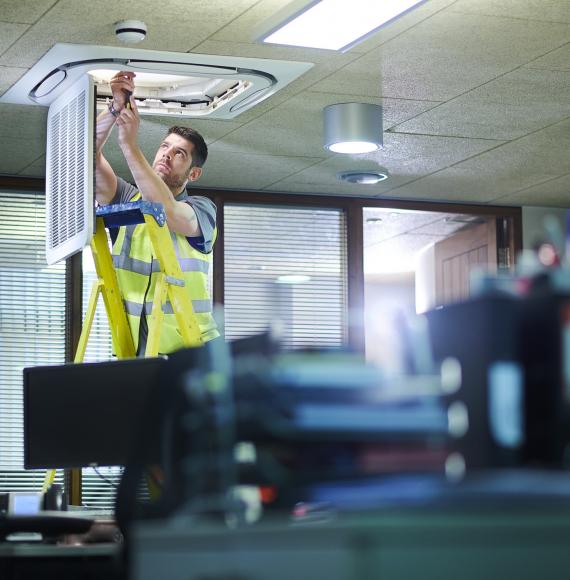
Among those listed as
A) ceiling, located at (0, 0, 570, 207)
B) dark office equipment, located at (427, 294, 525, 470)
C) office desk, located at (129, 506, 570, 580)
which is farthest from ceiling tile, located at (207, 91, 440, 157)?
office desk, located at (129, 506, 570, 580)

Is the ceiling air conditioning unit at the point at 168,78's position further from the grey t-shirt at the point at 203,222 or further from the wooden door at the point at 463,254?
the wooden door at the point at 463,254

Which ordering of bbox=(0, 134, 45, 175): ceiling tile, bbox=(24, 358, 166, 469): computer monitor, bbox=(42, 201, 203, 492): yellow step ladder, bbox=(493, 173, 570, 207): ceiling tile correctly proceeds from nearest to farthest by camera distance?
bbox=(24, 358, 166, 469): computer monitor, bbox=(42, 201, 203, 492): yellow step ladder, bbox=(0, 134, 45, 175): ceiling tile, bbox=(493, 173, 570, 207): ceiling tile

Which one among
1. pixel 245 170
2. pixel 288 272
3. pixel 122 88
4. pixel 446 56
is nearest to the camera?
pixel 446 56

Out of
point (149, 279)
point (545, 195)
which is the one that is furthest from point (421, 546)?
point (545, 195)

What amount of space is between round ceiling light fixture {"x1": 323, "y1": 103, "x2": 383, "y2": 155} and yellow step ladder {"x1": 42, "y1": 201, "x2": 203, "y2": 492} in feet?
3.82

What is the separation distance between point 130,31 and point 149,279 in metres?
1.04

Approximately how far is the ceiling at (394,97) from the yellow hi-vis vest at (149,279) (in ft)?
2.52

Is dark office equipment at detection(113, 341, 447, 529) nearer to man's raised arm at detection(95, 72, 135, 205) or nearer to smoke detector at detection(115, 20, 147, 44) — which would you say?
smoke detector at detection(115, 20, 147, 44)

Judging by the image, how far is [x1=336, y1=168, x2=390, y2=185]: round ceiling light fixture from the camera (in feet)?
20.8

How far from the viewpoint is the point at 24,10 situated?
157 inches

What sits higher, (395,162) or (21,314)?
(395,162)

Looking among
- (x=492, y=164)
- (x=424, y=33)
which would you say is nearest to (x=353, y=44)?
(x=424, y=33)

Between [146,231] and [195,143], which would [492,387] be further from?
[195,143]

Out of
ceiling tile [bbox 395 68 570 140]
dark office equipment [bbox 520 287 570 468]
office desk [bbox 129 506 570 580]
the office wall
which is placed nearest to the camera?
office desk [bbox 129 506 570 580]
